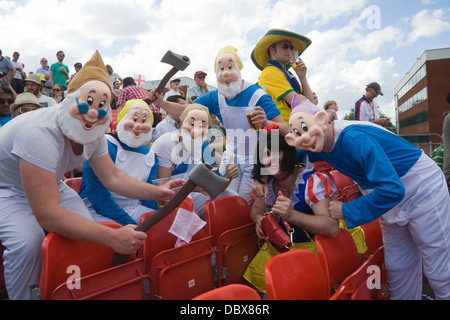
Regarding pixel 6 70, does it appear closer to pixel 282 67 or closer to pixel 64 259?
pixel 282 67

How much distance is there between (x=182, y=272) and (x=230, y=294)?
973 millimetres

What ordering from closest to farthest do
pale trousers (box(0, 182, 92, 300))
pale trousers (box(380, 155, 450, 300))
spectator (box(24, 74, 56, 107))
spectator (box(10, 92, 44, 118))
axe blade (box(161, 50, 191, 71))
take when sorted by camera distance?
pale trousers (box(0, 182, 92, 300)) → pale trousers (box(380, 155, 450, 300)) → axe blade (box(161, 50, 191, 71)) → spectator (box(10, 92, 44, 118)) → spectator (box(24, 74, 56, 107))

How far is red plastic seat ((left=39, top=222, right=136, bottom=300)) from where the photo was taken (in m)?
1.42

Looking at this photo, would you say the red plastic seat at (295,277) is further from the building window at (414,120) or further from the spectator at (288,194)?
the building window at (414,120)

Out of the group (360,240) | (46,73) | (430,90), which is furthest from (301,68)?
(430,90)

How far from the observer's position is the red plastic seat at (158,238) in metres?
1.96

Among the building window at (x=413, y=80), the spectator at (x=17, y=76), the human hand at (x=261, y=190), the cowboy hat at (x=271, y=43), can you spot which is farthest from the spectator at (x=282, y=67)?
the building window at (x=413, y=80)

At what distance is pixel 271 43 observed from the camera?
10.8 feet

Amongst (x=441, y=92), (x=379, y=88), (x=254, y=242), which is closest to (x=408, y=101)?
(x=441, y=92)

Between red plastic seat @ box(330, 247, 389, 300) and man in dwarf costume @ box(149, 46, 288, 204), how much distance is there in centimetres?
128

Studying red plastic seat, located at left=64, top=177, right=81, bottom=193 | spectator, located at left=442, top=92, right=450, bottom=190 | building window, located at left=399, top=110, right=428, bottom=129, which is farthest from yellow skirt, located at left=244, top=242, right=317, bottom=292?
building window, located at left=399, top=110, right=428, bottom=129

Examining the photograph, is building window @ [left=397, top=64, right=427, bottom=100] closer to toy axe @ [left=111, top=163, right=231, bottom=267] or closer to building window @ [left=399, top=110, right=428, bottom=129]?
building window @ [left=399, top=110, right=428, bottom=129]

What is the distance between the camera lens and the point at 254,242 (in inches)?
98.7
